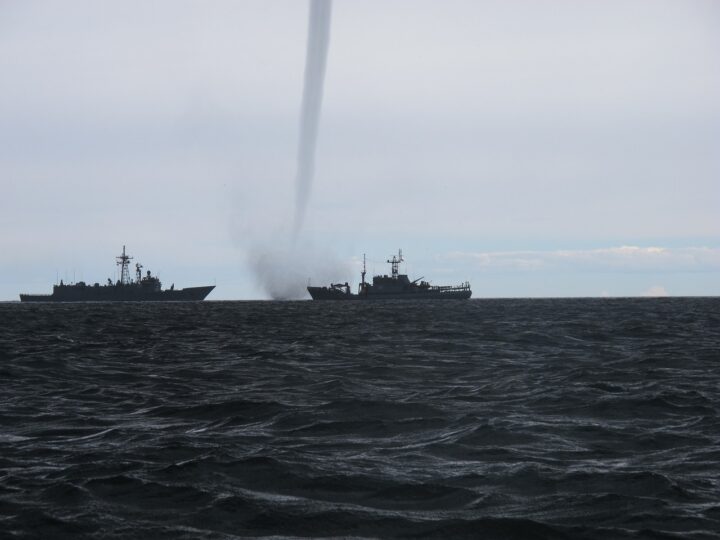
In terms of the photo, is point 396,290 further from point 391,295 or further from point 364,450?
point 364,450

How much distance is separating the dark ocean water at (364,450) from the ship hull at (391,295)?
158 m

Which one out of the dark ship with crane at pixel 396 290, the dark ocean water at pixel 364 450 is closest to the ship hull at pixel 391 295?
the dark ship with crane at pixel 396 290

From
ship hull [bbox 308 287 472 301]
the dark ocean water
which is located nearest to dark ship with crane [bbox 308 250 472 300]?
ship hull [bbox 308 287 472 301]

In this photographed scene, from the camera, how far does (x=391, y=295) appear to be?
180 meters

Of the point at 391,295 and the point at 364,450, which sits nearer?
the point at 364,450

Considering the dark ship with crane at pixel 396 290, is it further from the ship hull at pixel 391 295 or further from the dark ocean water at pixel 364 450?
the dark ocean water at pixel 364 450

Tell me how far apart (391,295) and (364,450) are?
17016 cm

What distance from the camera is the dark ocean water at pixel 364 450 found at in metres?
7.11

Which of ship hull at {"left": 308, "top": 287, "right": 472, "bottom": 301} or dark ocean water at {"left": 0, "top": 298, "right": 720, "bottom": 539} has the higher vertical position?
ship hull at {"left": 308, "top": 287, "right": 472, "bottom": 301}

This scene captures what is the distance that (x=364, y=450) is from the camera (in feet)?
33.8

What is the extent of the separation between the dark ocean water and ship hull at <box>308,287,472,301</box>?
519ft

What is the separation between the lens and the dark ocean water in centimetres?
711

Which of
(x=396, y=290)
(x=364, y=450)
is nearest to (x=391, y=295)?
(x=396, y=290)

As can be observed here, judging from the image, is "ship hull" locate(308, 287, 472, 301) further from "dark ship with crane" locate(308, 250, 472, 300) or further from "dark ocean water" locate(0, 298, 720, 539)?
"dark ocean water" locate(0, 298, 720, 539)
